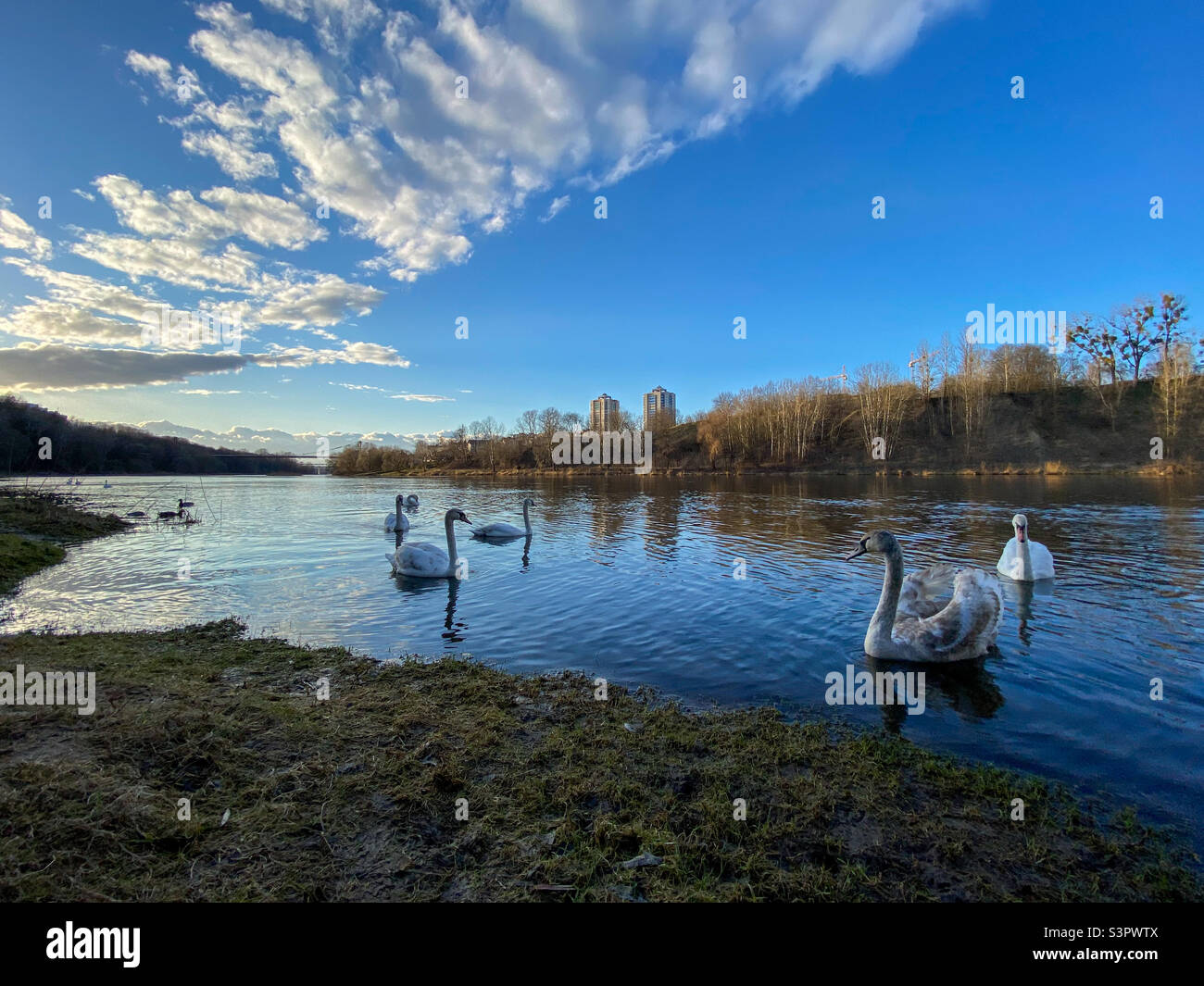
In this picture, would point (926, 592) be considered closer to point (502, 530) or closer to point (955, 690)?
point (955, 690)

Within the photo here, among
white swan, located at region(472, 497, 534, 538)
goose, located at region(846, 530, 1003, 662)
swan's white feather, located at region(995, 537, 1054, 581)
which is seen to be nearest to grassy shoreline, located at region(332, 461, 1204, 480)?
swan's white feather, located at region(995, 537, 1054, 581)

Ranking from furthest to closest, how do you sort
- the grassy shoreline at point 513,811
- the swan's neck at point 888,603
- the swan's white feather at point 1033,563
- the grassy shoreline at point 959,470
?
the grassy shoreline at point 959,470
the swan's white feather at point 1033,563
the swan's neck at point 888,603
the grassy shoreline at point 513,811

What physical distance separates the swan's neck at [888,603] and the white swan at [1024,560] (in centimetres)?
721

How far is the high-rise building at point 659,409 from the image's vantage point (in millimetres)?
135375

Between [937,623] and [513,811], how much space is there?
724 cm

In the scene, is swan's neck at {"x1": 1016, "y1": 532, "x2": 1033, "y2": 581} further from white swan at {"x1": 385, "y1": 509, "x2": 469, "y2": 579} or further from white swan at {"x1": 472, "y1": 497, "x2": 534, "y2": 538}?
white swan at {"x1": 472, "y1": 497, "x2": 534, "y2": 538}

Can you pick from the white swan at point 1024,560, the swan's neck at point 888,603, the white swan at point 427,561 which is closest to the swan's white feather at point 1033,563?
the white swan at point 1024,560

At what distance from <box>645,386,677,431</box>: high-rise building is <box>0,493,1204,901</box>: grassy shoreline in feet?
415

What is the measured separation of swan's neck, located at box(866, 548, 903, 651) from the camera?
27.8 ft

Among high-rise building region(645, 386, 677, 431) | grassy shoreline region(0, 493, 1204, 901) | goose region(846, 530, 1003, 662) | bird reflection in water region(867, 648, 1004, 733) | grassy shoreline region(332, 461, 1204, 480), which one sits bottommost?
bird reflection in water region(867, 648, 1004, 733)

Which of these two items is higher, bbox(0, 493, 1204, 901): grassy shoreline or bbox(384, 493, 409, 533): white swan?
bbox(384, 493, 409, 533): white swan

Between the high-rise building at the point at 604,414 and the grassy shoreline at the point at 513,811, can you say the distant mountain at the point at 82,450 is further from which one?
the high-rise building at the point at 604,414

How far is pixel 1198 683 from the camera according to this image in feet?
24.6

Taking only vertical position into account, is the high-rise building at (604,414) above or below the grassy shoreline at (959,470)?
above
